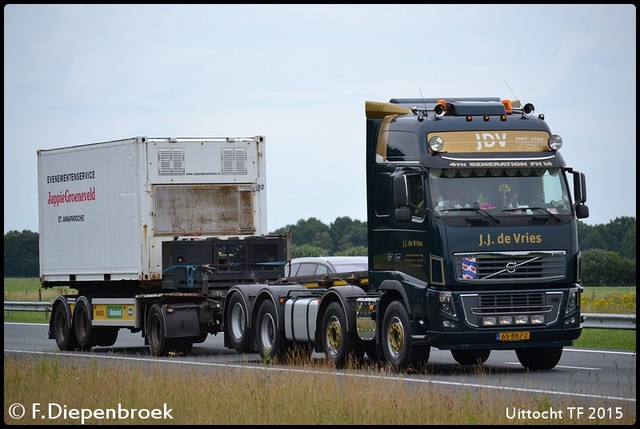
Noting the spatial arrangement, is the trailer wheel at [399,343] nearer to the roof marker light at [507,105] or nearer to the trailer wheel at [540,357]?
the trailer wheel at [540,357]

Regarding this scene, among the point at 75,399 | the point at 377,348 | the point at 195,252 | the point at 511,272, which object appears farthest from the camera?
the point at 195,252

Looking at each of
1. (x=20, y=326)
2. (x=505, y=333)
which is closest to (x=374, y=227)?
(x=505, y=333)

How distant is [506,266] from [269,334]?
592cm

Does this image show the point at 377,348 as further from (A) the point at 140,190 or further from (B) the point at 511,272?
(A) the point at 140,190

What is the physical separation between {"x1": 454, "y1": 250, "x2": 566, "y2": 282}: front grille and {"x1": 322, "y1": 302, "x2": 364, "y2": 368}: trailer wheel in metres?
2.64

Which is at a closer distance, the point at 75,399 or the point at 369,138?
the point at 75,399

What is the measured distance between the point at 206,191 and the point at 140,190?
1.36 metres

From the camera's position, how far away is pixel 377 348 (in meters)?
20.3

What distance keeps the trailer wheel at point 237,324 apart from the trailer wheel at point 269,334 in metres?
0.28

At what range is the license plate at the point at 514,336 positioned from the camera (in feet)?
62.2

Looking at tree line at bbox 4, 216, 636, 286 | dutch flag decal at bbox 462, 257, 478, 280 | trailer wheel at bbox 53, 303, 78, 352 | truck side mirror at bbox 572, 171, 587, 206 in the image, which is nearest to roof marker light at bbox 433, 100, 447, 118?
truck side mirror at bbox 572, 171, 587, 206

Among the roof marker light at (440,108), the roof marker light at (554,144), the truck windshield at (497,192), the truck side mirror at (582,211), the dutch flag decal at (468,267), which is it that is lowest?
the dutch flag decal at (468,267)

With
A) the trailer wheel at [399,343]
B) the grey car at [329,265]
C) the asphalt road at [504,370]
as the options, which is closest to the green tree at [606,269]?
the asphalt road at [504,370]

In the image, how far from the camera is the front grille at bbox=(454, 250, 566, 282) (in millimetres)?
18766
